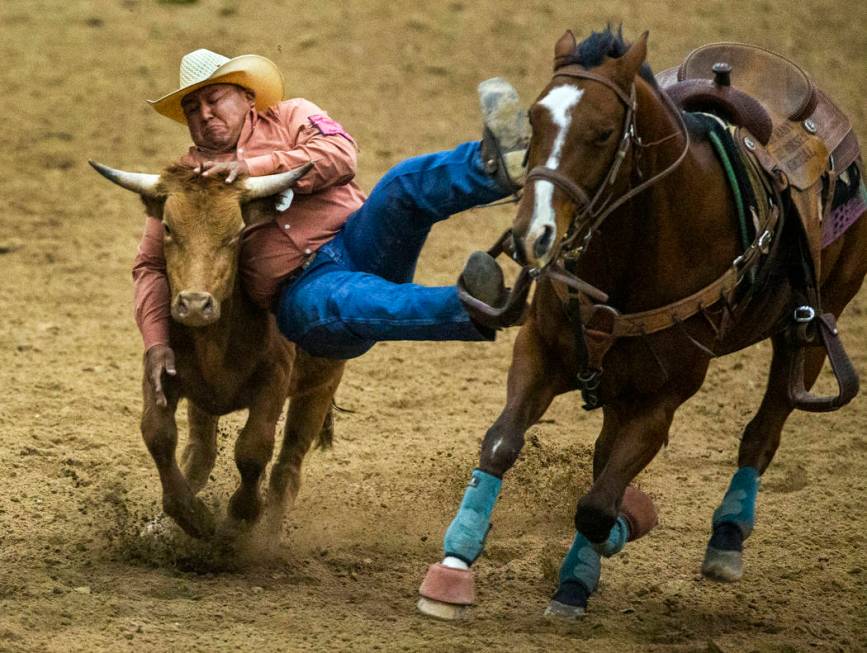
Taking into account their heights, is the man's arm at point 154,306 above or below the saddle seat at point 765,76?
below

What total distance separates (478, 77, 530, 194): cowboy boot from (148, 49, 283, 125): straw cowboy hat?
1153mm

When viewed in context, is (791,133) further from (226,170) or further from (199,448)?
(199,448)

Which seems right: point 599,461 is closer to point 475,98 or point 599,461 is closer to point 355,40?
point 475,98

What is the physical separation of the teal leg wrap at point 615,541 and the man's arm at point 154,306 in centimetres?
171

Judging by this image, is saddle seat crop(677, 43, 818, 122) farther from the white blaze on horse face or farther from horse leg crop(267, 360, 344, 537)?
horse leg crop(267, 360, 344, 537)

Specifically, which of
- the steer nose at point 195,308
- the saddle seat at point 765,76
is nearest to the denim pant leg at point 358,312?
the steer nose at point 195,308

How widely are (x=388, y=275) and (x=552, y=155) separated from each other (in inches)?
63.7

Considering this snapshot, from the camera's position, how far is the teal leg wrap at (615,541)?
5305 mm

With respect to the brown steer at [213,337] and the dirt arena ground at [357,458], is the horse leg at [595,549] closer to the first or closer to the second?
the dirt arena ground at [357,458]

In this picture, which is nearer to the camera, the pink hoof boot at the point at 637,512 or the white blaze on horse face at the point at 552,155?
the white blaze on horse face at the point at 552,155

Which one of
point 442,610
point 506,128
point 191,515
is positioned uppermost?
point 506,128

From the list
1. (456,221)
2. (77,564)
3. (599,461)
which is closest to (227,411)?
(77,564)

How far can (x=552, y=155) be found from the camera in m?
4.32

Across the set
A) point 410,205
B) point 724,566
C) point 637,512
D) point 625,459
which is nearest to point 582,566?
point 637,512
